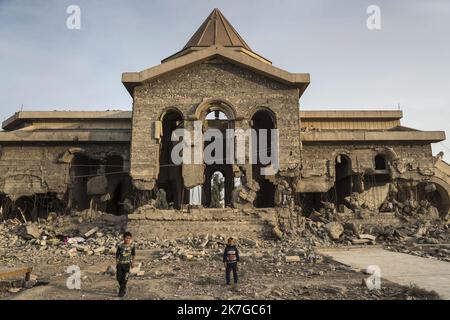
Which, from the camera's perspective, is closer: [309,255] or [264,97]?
[309,255]

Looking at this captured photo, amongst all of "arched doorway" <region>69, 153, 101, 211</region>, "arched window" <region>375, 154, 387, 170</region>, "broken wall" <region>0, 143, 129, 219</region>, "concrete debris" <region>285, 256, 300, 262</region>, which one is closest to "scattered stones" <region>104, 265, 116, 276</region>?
"concrete debris" <region>285, 256, 300, 262</region>

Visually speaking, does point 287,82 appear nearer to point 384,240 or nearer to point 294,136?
point 294,136

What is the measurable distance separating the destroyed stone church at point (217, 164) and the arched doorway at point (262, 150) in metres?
0.08

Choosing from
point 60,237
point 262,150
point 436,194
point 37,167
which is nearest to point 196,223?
point 262,150

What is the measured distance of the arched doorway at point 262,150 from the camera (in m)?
16.2

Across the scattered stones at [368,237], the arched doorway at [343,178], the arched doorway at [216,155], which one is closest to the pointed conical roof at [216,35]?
the arched doorway at [216,155]

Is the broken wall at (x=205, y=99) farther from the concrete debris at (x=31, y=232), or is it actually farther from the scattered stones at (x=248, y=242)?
the concrete debris at (x=31, y=232)

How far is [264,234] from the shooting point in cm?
1441

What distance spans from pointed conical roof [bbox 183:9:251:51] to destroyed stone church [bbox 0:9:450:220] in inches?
58.8

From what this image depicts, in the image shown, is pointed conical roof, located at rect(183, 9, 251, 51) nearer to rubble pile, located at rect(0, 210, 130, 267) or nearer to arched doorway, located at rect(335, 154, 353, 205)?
arched doorway, located at rect(335, 154, 353, 205)

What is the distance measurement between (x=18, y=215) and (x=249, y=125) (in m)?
13.2

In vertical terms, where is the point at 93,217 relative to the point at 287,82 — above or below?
below

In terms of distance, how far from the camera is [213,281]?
7.79m
